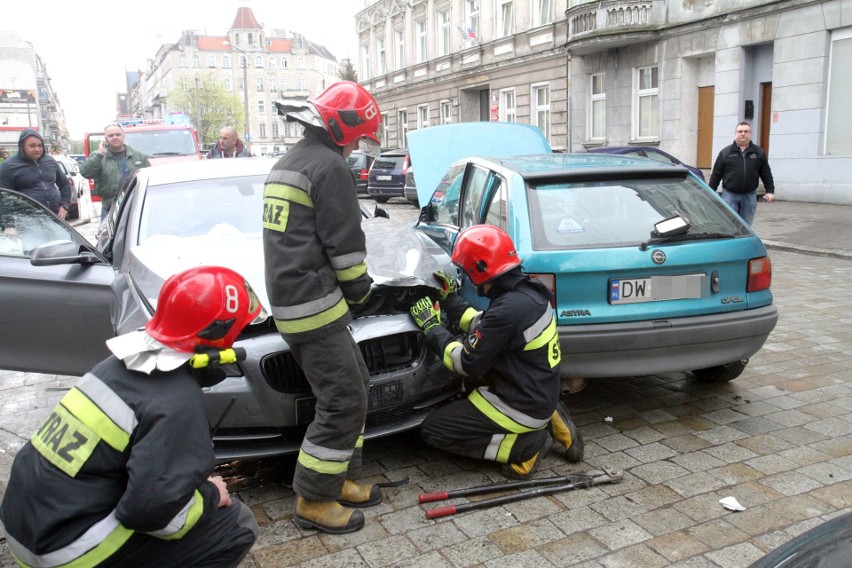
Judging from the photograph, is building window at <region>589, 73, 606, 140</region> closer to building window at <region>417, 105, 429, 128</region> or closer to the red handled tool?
building window at <region>417, 105, 429, 128</region>

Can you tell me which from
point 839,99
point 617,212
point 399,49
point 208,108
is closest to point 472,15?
point 399,49

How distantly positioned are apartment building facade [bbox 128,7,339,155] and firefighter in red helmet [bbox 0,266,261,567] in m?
111

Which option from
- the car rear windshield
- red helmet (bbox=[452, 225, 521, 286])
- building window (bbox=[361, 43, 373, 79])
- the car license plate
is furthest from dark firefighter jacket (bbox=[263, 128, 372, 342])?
building window (bbox=[361, 43, 373, 79])

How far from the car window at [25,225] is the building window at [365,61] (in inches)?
1557

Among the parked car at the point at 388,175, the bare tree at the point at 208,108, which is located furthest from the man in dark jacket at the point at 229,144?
the bare tree at the point at 208,108

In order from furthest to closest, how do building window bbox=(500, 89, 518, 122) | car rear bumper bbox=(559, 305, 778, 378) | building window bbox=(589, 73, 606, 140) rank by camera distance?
building window bbox=(500, 89, 518, 122), building window bbox=(589, 73, 606, 140), car rear bumper bbox=(559, 305, 778, 378)

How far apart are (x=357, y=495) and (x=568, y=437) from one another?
3.84 ft

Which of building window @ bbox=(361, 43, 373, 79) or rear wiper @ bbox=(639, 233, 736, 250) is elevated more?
building window @ bbox=(361, 43, 373, 79)

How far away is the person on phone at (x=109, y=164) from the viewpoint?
844 cm

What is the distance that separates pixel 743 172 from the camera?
945 cm

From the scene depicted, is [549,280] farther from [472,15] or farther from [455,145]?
[472,15]

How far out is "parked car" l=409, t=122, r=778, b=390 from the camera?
416cm

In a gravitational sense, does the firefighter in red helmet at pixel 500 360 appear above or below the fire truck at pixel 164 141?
below

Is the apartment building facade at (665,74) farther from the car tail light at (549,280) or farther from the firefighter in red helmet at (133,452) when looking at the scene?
the firefighter in red helmet at (133,452)
